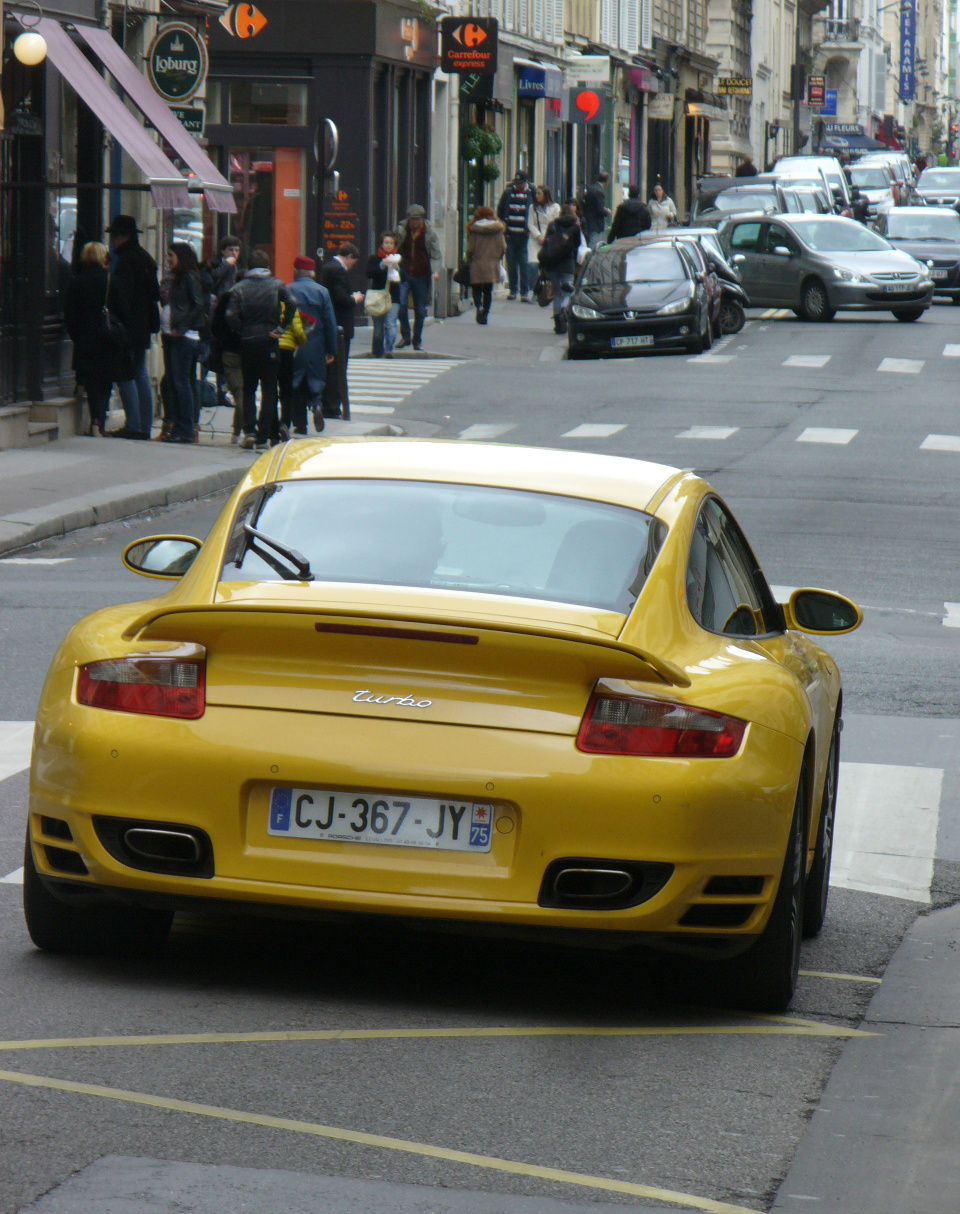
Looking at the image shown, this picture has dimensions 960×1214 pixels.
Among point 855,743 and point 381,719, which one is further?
point 855,743

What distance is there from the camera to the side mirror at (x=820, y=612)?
6.41 m

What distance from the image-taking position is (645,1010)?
17.6ft

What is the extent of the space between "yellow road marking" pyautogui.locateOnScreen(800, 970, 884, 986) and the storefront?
3073 cm

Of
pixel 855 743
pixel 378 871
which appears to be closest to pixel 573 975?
pixel 378 871

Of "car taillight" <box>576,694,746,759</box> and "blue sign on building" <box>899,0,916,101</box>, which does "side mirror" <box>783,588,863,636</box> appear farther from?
"blue sign on building" <box>899,0,916,101</box>

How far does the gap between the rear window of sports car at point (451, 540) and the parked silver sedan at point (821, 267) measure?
31.5m

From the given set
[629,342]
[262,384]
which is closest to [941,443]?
[262,384]

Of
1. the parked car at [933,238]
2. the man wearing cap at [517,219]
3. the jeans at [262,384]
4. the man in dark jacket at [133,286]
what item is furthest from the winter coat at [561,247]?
the man in dark jacket at [133,286]

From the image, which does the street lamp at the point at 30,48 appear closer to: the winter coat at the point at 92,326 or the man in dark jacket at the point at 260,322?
the winter coat at the point at 92,326

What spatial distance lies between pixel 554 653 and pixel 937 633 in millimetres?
7727

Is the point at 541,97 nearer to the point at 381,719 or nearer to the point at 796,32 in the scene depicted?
the point at 381,719

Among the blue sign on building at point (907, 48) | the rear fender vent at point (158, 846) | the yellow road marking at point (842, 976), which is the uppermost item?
the blue sign on building at point (907, 48)

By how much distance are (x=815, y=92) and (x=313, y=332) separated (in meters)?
90.6

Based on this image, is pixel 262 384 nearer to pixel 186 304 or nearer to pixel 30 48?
pixel 186 304
